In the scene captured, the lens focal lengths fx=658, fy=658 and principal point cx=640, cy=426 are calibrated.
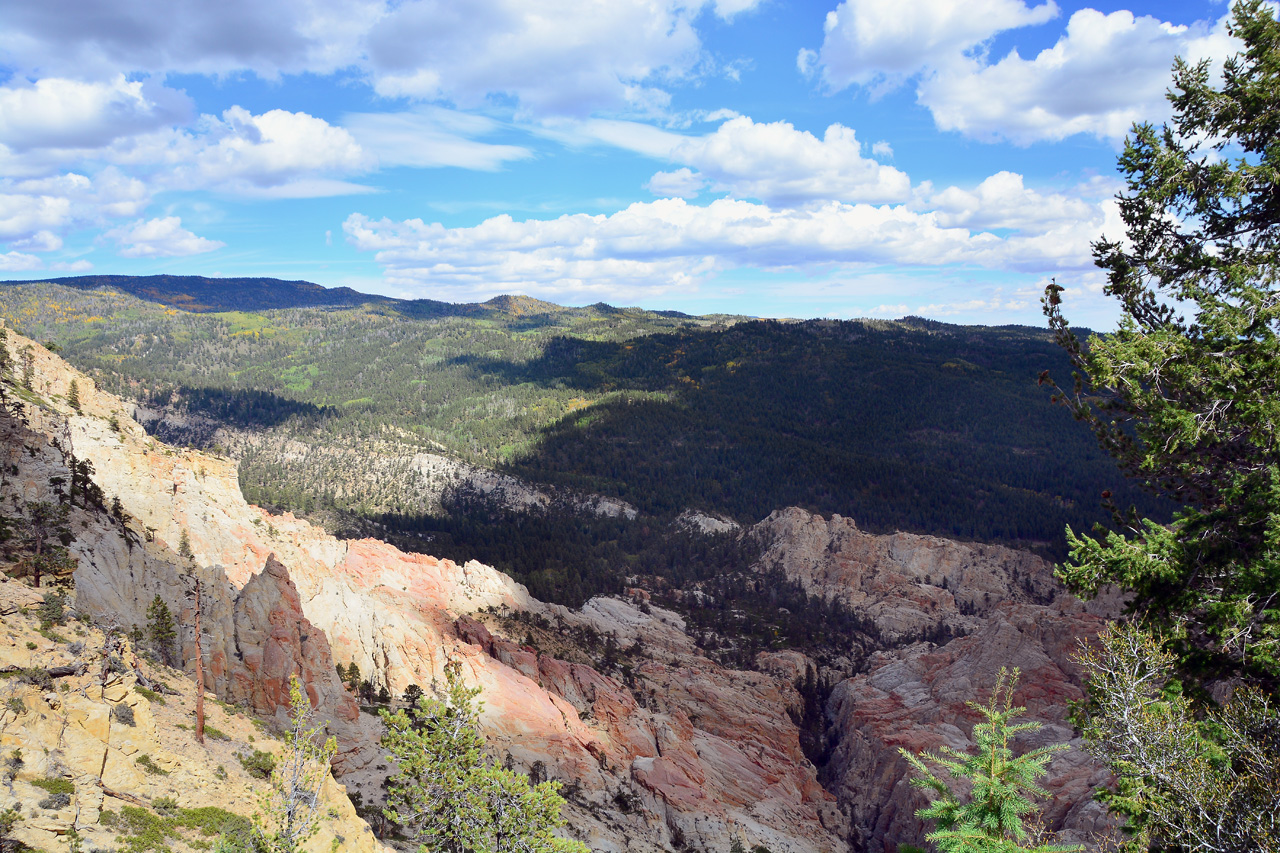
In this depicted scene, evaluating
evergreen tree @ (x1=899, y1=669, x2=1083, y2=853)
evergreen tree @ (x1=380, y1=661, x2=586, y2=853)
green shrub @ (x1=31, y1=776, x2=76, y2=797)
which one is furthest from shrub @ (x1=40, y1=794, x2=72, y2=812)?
Result: evergreen tree @ (x1=899, y1=669, x2=1083, y2=853)

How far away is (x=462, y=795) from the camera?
17.5 metres

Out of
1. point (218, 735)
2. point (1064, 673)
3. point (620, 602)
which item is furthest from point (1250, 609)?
point (620, 602)

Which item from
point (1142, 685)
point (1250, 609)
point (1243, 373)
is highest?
point (1243, 373)

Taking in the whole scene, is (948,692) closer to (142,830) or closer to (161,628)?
(161,628)

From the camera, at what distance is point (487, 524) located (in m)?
166

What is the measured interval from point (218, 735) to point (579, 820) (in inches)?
962

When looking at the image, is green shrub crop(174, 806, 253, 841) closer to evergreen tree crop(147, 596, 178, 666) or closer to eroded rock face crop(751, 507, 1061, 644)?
evergreen tree crop(147, 596, 178, 666)

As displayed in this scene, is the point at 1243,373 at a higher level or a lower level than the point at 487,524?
higher

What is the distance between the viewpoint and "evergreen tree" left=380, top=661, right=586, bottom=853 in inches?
674

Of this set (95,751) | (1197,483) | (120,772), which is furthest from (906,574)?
(95,751)

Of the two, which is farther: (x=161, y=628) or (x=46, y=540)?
(x=161, y=628)

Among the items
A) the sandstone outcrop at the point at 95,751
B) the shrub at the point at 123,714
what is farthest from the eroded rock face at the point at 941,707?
the shrub at the point at 123,714

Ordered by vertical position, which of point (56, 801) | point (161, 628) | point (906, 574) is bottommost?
point (906, 574)

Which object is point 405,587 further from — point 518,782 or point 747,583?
point 747,583
